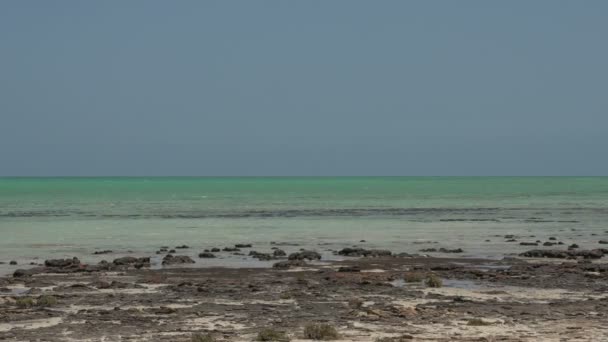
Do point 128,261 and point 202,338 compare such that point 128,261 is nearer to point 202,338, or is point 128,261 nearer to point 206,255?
point 206,255

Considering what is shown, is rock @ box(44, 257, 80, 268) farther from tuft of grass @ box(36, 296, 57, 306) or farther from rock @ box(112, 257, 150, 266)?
tuft of grass @ box(36, 296, 57, 306)

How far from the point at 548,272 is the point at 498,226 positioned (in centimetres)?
3614

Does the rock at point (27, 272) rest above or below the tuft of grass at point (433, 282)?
below

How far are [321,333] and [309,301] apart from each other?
5820 millimetres

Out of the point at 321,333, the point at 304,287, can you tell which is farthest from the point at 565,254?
the point at 321,333

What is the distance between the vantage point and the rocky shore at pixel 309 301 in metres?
18.9

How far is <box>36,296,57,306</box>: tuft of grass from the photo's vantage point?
23.3 meters

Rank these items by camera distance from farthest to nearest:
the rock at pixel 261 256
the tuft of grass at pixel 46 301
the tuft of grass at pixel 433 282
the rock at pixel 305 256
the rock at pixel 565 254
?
the rock at pixel 261 256 → the rock at pixel 565 254 → the rock at pixel 305 256 → the tuft of grass at pixel 433 282 → the tuft of grass at pixel 46 301

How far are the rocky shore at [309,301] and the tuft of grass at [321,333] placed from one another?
21 millimetres

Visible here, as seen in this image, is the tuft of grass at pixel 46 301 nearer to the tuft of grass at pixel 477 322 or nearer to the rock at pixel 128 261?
the tuft of grass at pixel 477 322

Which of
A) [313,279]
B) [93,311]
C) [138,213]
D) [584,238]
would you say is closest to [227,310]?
[93,311]

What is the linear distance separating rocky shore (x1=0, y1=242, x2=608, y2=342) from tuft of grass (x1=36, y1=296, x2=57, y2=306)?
28 millimetres

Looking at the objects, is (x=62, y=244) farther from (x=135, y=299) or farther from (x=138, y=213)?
(x=138, y=213)

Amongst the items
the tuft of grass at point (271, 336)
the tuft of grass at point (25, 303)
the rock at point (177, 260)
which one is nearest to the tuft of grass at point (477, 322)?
the tuft of grass at point (271, 336)
